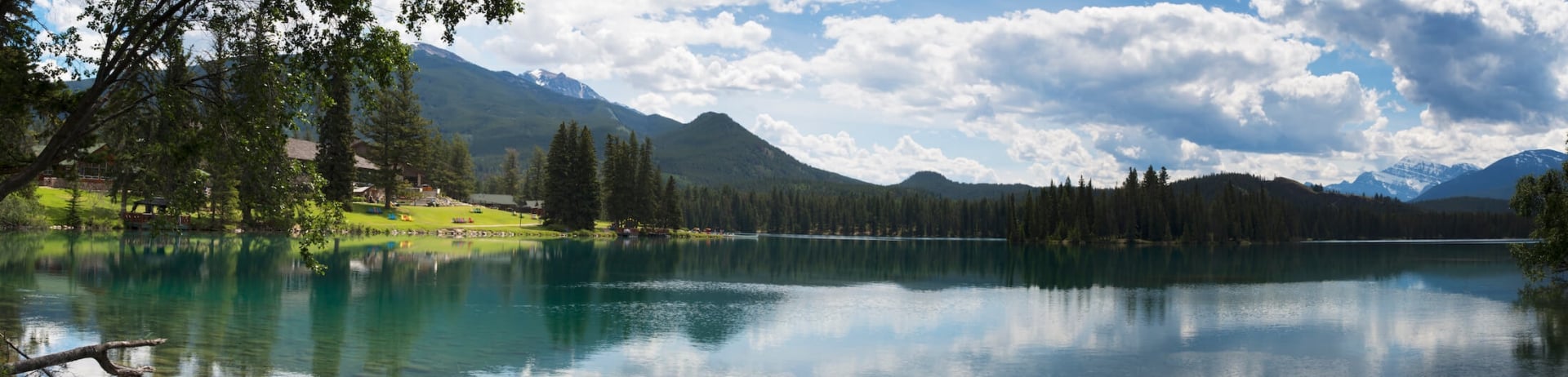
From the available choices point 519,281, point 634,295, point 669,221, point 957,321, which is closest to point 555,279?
point 519,281

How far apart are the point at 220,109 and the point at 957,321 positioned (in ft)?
88.8

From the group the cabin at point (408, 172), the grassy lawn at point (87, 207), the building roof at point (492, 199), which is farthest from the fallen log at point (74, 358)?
the building roof at point (492, 199)

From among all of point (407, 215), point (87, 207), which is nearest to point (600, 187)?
point (407, 215)

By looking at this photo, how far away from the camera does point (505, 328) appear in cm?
2941

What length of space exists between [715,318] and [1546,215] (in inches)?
1423

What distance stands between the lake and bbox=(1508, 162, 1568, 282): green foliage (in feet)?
8.21

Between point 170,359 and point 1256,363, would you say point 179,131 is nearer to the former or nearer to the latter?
point 170,359

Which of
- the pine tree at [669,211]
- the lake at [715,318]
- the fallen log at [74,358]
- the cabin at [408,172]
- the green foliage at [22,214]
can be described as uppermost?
the cabin at [408,172]

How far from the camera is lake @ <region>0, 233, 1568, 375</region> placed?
24188mm

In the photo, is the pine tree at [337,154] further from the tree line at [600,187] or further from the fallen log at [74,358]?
the fallen log at [74,358]

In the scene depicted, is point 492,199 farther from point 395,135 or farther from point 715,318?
point 715,318

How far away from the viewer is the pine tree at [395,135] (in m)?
100

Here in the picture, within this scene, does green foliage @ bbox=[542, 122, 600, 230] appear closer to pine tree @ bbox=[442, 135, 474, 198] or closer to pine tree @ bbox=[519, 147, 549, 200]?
pine tree @ bbox=[442, 135, 474, 198]

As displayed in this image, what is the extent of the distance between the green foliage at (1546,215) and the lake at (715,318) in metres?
2.50
